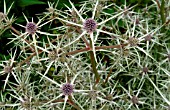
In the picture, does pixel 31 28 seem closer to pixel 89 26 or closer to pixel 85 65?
pixel 89 26

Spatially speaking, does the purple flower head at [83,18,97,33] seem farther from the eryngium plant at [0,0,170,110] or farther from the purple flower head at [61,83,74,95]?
the purple flower head at [61,83,74,95]

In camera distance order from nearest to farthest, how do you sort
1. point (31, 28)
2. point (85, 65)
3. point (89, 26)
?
point (89, 26) < point (31, 28) < point (85, 65)

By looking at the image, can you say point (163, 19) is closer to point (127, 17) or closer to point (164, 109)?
point (127, 17)

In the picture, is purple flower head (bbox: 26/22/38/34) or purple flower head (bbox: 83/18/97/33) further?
purple flower head (bbox: 26/22/38/34)

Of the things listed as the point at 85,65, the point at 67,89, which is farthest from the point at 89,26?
the point at 85,65

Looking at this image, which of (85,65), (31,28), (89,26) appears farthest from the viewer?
(85,65)

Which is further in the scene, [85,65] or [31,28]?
[85,65]

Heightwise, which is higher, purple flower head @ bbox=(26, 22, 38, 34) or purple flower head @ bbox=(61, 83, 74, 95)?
purple flower head @ bbox=(26, 22, 38, 34)

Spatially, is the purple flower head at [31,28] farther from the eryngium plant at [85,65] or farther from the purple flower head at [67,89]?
the purple flower head at [67,89]

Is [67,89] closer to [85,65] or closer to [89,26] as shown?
[89,26]

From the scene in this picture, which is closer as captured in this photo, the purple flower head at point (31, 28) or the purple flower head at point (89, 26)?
Answer: the purple flower head at point (89, 26)

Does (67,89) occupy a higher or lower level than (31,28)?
lower

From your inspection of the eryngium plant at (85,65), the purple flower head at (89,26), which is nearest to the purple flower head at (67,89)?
the eryngium plant at (85,65)

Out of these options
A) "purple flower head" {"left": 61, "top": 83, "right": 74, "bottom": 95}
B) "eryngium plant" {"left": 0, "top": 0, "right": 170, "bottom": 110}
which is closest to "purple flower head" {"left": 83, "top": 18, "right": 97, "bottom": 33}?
"eryngium plant" {"left": 0, "top": 0, "right": 170, "bottom": 110}
